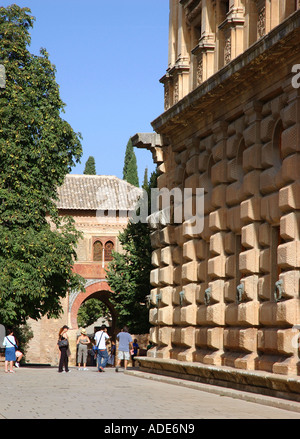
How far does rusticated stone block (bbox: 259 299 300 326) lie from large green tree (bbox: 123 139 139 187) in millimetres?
67456

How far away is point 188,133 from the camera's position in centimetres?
2411

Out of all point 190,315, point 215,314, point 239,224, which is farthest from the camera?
point 190,315

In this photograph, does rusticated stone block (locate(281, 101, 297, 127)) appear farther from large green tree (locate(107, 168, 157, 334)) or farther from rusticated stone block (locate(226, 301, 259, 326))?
large green tree (locate(107, 168, 157, 334))

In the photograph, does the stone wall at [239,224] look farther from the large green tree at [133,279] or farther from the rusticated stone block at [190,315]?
the large green tree at [133,279]

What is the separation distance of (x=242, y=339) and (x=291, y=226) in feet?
10.9

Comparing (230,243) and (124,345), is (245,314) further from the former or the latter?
(124,345)

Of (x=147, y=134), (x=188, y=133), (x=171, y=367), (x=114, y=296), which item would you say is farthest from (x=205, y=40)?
(x=114, y=296)

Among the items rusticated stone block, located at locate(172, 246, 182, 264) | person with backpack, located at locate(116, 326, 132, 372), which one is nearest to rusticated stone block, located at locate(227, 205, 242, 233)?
rusticated stone block, located at locate(172, 246, 182, 264)

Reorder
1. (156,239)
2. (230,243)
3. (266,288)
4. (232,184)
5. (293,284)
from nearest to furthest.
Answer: (293,284)
(266,288)
(232,184)
(230,243)
(156,239)

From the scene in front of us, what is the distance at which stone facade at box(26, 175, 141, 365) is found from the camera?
2196 inches

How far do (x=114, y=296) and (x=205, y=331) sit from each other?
19.3 meters

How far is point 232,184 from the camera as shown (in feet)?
66.9

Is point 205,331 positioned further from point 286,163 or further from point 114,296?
point 114,296

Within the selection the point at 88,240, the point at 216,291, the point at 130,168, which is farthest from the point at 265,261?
the point at 130,168
